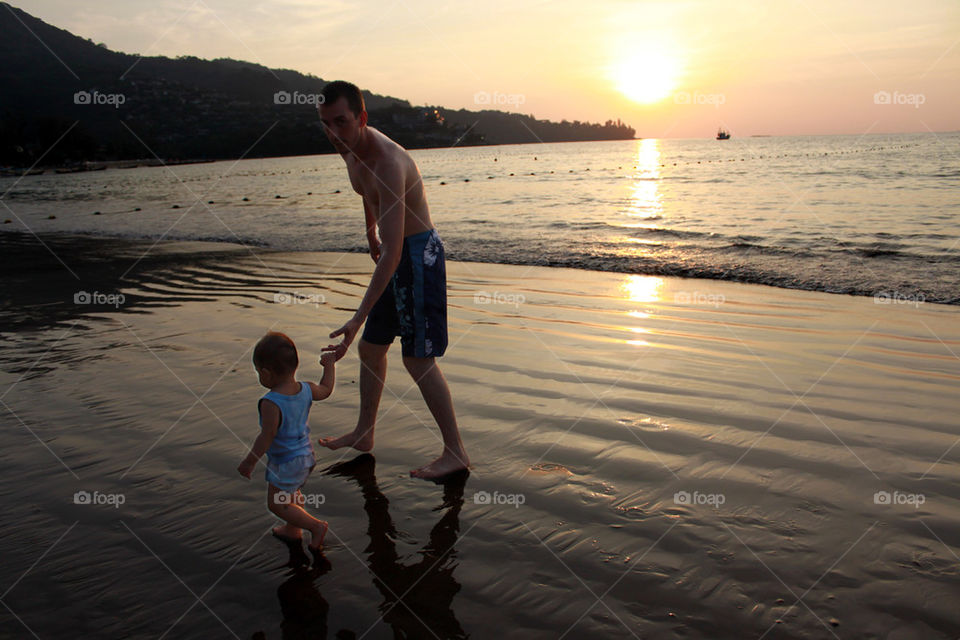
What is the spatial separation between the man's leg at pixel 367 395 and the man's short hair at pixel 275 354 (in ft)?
3.25

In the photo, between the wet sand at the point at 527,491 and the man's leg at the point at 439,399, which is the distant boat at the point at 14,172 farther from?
the man's leg at the point at 439,399

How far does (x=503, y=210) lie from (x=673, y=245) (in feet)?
29.0

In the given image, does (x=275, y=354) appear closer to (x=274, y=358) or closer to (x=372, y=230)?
(x=274, y=358)

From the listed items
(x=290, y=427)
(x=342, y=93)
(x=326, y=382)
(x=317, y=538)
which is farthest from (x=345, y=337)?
(x=342, y=93)

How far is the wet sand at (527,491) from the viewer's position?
88.3 inches

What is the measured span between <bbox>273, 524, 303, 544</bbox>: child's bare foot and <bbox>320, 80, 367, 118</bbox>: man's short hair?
1.95 metres

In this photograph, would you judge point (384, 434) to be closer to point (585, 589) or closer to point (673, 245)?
point (585, 589)

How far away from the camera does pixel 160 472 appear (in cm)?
331

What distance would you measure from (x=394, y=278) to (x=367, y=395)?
0.76 meters

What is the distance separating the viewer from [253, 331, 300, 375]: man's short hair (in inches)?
101

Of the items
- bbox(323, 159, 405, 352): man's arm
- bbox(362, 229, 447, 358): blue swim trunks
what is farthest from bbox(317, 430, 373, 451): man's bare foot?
bbox(323, 159, 405, 352): man's arm

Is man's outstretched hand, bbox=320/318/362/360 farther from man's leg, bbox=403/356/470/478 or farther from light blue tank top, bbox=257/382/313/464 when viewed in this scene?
man's leg, bbox=403/356/470/478

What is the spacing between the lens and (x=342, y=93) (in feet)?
9.66

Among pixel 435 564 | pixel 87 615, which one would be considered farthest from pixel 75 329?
pixel 435 564
